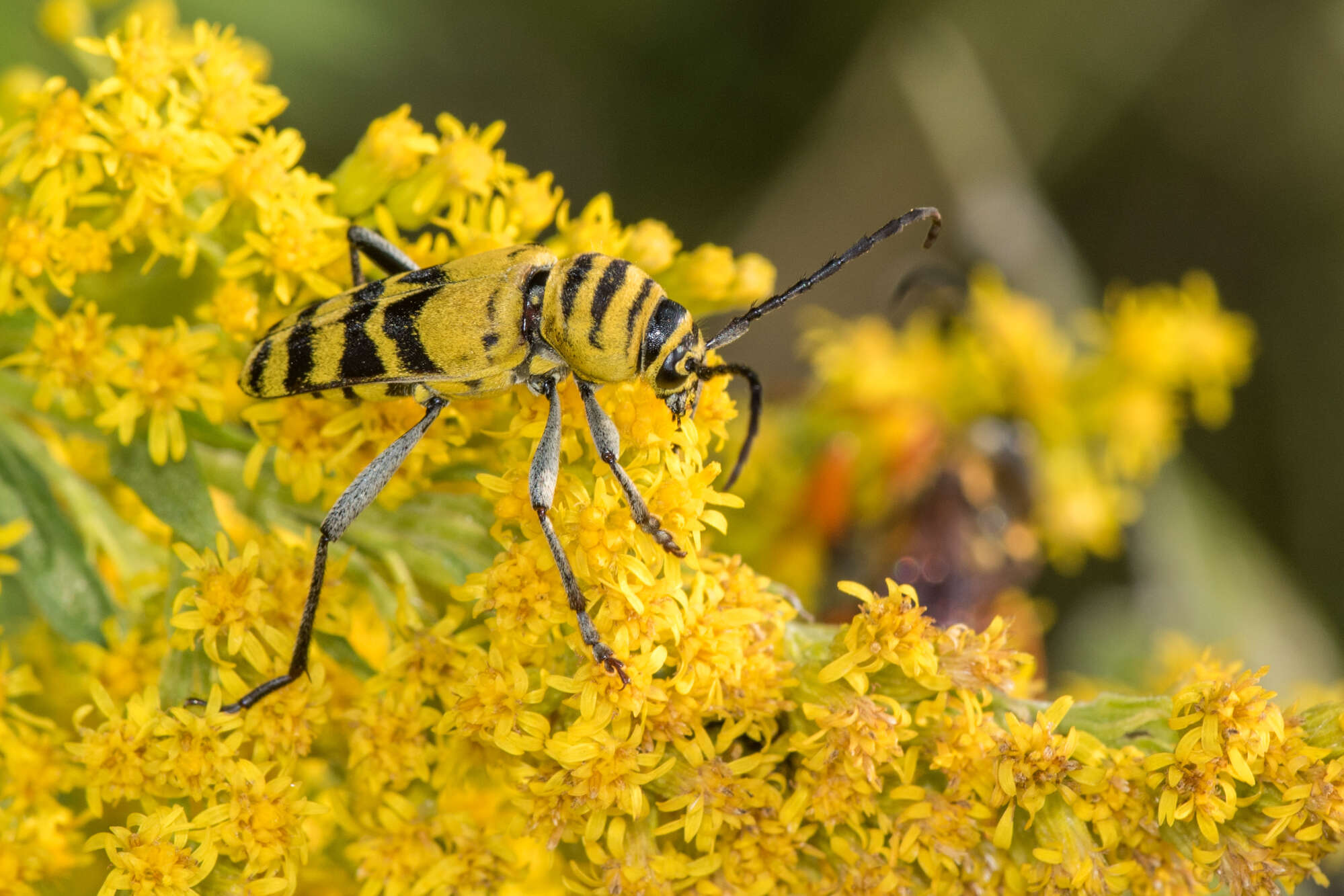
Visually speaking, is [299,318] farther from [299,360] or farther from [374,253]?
[374,253]

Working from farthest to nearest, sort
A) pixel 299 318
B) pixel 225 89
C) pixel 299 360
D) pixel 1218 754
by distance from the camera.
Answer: pixel 225 89, pixel 299 318, pixel 299 360, pixel 1218 754

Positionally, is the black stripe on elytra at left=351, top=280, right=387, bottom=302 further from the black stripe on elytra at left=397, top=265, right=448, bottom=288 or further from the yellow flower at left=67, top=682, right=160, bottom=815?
the yellow flower at left=67, top=682, right=160, bottom=815

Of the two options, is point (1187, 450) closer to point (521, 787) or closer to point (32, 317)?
point (521, 787)

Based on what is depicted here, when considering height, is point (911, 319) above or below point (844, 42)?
below

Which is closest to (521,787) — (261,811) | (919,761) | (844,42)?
(261,811)

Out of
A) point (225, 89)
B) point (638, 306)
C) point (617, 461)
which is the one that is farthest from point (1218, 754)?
point (225, 89)

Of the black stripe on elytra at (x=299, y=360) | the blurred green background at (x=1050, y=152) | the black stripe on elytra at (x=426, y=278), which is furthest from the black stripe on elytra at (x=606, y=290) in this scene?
the blurred green background at (x=1050, y=152)
